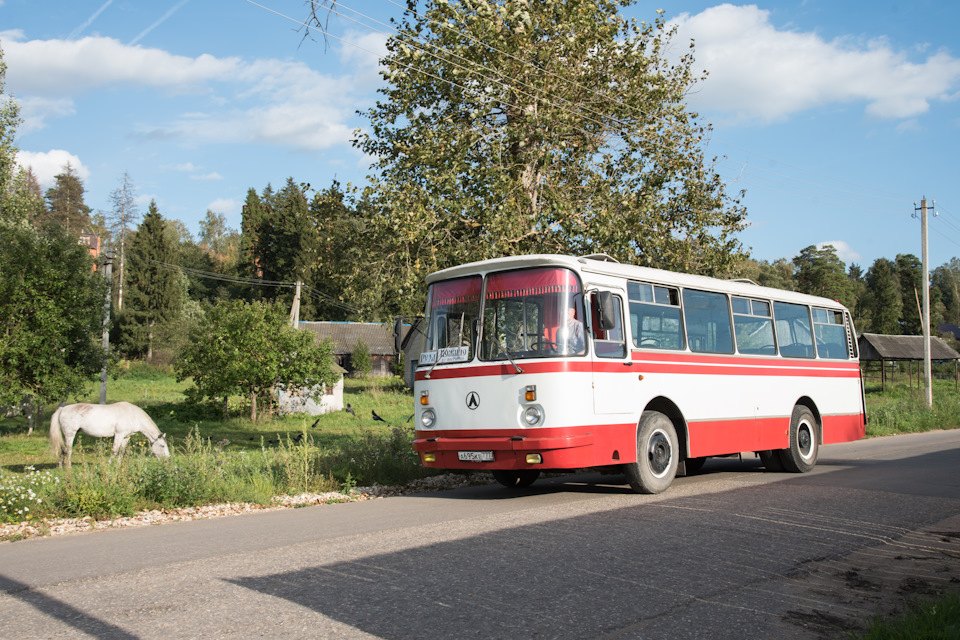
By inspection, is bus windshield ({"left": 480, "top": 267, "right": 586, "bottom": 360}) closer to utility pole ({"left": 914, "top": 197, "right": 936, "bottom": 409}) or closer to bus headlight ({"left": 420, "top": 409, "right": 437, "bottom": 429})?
bus headlight ({"left": 420, "top": 409, "right": 437, "bottom": 429})

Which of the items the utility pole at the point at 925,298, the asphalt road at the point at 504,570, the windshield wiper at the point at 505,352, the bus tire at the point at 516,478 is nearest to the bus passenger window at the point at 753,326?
the asphalt road at the point at 504,570

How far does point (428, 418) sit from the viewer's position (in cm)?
1127

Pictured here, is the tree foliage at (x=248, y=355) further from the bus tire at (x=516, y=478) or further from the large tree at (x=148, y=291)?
the large tree at (x=148, y=291)

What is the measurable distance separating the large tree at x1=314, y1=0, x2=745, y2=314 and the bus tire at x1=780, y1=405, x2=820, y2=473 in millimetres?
4793

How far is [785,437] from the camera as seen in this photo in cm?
1410

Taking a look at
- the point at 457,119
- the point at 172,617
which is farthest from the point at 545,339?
the point at 457,119

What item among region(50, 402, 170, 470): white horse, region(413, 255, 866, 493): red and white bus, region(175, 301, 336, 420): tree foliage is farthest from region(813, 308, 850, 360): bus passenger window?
region(175, 301, 336, 420): tree foliage

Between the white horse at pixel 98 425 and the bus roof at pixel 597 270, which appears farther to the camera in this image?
the white horse at pixel 98 425

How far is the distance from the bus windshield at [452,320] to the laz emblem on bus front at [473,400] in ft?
1.59

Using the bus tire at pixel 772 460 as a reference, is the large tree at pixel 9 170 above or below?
above


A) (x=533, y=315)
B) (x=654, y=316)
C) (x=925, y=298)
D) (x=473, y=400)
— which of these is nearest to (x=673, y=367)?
(x=654, y=316)

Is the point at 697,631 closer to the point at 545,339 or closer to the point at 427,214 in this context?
the point at 545,339

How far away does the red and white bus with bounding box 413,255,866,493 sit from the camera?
403 inches

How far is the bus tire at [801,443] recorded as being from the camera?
14250mm
